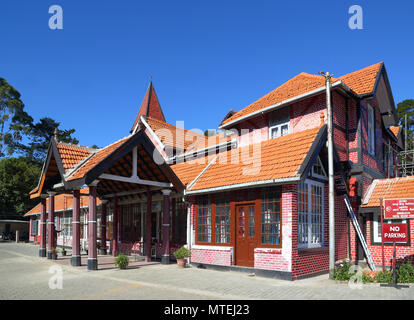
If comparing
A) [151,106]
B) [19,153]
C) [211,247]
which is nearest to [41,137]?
[19,153]

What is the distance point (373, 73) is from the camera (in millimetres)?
15891

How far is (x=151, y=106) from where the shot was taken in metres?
34.5

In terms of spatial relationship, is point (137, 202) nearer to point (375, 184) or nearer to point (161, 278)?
point (161, 278)

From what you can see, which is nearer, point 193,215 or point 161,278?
point 161,278

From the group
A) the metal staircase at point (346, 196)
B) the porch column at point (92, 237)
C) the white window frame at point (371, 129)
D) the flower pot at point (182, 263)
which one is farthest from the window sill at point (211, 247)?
the white window frame at point (371, 129)

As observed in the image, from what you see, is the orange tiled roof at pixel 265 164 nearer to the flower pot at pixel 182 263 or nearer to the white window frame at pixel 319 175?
the white window frame at pixel 319 175

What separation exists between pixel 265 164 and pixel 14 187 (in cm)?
3675

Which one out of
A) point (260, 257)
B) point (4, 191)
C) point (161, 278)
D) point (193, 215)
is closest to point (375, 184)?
point (260, 257)

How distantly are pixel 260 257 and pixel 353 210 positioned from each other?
4867 mm

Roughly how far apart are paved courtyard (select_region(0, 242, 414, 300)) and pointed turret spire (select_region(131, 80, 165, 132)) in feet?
73.0

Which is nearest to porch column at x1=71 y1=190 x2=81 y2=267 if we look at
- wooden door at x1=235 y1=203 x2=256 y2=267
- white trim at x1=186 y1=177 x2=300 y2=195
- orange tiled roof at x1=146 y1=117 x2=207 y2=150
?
white trim at x1=186 y1=177 x2=300 y2=195

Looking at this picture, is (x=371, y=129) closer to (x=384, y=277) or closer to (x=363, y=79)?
(x=363, y=79)

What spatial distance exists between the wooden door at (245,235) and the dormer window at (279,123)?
16.0ft

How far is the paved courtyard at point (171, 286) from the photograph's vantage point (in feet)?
28.5
